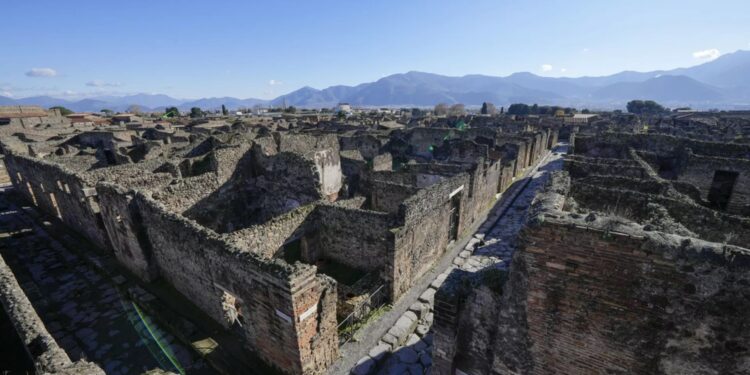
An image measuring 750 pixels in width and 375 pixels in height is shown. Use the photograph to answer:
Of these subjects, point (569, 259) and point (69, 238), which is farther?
point (69, 238)

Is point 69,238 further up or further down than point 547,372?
further down

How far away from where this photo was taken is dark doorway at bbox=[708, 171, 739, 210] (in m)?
14.0

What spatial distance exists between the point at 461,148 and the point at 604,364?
22623 millimetres

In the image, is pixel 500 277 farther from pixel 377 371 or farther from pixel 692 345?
pixel 377 371

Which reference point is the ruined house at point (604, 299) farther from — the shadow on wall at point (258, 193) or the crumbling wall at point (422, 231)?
the shadow on wall at point (258, 193)

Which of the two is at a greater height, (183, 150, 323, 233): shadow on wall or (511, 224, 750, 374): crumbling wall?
(511, 224, 750, 374): crumbling wall

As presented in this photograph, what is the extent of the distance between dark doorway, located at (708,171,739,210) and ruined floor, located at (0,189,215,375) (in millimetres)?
21415

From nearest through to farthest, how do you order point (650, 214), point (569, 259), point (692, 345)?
point (692, 345)
point (569, 259)
point (650, 214)

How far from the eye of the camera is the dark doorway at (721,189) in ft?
46.1

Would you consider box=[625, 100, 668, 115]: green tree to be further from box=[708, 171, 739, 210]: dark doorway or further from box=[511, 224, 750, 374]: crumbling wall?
box=[511, 224, 750, 374]: crumbling wall

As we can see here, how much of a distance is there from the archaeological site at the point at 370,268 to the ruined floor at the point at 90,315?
7 centimetres

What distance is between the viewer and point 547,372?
5.12m

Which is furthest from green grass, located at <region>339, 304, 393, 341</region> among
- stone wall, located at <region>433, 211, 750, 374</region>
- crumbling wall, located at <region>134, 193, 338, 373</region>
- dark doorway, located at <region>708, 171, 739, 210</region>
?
dark doorway, located at <region>708, 171, 739, 210</region>

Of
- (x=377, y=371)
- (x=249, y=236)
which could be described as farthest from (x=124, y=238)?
(x=377, y=371)
